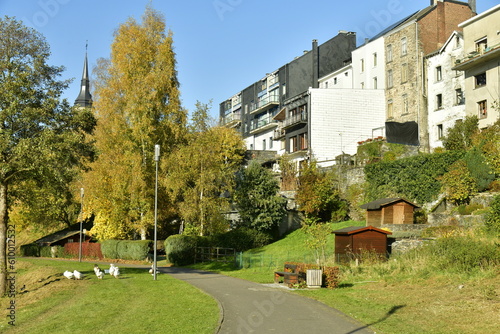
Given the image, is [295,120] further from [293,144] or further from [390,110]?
[390,110]

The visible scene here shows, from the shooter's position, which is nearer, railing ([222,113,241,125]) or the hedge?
the hedge

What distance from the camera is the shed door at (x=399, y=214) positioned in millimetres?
33553

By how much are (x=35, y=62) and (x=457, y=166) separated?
83.8 ft

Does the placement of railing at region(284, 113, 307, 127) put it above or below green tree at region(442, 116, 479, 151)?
above

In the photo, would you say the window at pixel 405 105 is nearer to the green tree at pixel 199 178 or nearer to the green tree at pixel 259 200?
the green tree at pixel 259 200

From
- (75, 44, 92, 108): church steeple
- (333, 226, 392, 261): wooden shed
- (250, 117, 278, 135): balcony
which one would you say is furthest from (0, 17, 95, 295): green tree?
(75, 44, 92, 108): church steeple

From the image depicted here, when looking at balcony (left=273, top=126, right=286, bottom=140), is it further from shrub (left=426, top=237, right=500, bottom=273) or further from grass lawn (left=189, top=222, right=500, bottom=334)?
shrub (left=426, top=237, right=500, bottom=273)

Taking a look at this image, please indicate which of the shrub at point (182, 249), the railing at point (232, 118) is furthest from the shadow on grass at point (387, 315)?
the railing at point (232, 118)

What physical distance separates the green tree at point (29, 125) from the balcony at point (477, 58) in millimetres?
30259

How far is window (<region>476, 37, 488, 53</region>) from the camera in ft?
136

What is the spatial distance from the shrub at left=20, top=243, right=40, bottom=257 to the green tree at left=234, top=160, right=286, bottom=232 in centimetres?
2397

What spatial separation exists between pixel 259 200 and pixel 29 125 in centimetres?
2310

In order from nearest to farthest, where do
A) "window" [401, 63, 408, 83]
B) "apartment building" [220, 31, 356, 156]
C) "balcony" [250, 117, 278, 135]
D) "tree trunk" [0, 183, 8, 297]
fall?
"tree trunk" [0, 183, 8, 297], "window" [401, 63, 408, 83], "apartment building" [220, 31, 356, 156], "balcony" [250, 117, 278, 135]

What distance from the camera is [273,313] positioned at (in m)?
15.2
